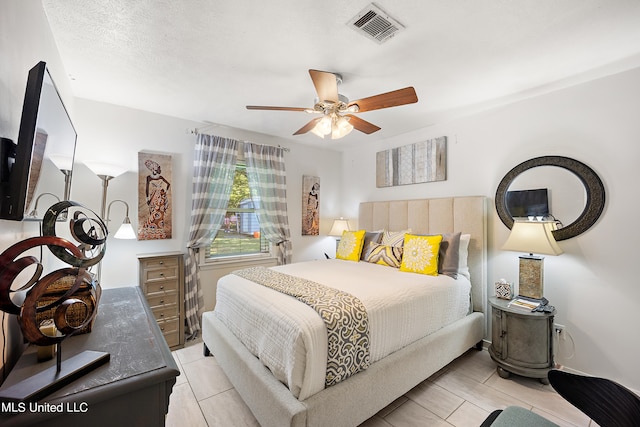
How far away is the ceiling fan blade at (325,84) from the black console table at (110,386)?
169 centimetres

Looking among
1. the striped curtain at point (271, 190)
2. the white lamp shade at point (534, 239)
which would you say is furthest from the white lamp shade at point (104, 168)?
the white lamp shade at point (534, 239)

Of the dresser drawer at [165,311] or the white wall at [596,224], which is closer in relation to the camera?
the white wall at [596,224]

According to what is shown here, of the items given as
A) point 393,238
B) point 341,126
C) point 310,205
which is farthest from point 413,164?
point 341,126

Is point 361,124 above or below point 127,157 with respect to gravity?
above

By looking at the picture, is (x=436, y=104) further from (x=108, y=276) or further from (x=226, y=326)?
(x=108, y=276)

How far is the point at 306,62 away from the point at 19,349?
2.30 metres

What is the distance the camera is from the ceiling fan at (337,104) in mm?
1818

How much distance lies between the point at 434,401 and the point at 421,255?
1226 millimetres

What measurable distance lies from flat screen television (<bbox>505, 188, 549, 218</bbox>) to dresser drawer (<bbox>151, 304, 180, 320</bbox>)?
144 inches

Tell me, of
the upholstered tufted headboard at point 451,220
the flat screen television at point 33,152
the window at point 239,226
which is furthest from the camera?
the window at point 239,226

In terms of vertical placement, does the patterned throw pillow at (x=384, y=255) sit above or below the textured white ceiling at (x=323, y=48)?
below

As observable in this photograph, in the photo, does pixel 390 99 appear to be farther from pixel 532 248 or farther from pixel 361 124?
pixel 532 248

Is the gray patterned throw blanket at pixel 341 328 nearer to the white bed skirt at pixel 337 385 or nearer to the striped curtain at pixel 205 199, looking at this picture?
the white bed skirt at pixel 337 385

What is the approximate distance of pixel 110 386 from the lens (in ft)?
2.79
